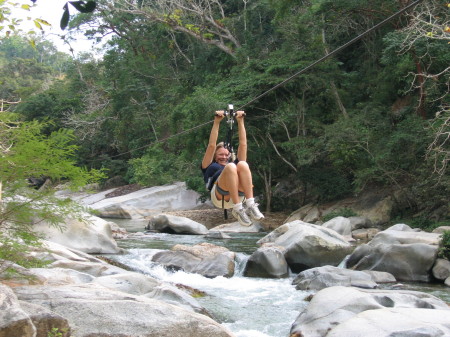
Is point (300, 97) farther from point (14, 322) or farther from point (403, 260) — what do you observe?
point (14, 322)

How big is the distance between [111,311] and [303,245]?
727cm

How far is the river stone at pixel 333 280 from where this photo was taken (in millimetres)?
10094

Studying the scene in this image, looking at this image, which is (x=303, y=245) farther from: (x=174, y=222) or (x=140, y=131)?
(x=140, y=131)

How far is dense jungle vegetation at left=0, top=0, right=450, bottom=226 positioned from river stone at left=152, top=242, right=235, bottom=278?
8.91 ft

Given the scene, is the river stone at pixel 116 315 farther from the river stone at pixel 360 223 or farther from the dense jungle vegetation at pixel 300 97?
the river stone at pixel 360 223

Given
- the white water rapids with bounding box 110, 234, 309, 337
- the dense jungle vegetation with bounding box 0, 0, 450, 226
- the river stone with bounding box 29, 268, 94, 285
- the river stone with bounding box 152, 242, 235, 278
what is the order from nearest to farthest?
the river stone with bounding box 29, 268, 94, 285 < the white water rapids with bounding box 110, 234, 309, 337 < the river stone with bounding box 152, 242, 235, 278 < the dense jungle vegetation with bounding box 0, 0, 450, 226

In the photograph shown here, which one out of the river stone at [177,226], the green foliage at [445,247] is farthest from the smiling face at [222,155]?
the river stone at [177,226]

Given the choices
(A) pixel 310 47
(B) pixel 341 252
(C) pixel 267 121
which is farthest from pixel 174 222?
(A) pixel 310 47

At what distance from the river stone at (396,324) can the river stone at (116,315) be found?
57.6 inches

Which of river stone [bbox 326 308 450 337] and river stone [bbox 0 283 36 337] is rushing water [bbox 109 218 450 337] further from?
river stone [bbox 0 283 36 337]

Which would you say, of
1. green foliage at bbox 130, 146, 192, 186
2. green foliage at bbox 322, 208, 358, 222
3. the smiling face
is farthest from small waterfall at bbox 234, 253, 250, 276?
green foliage at bbox 130, 146, 192, 186

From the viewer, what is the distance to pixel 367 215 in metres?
18.8

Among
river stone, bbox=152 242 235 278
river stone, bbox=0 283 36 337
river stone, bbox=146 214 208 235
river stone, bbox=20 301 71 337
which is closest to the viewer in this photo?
river stone, bbox=0 283 36 337

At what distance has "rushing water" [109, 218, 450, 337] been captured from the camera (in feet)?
26.6
